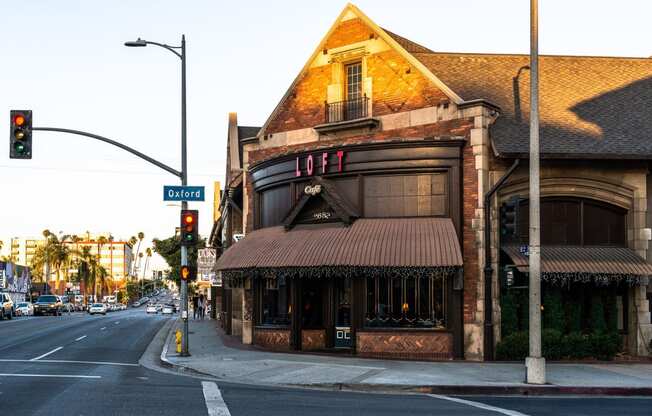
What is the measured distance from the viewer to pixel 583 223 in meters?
22.4

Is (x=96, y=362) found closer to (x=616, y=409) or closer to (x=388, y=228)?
(x=388, y=228)

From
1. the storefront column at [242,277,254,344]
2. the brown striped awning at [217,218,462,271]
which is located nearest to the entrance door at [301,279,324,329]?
the brown striped awning at [217,218,462,271]

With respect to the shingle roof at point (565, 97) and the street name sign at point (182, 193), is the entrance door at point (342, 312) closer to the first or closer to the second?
the street name sign at point (182, 193)

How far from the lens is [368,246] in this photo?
21.5 m

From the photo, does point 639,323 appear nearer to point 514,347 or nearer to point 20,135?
point 514,347

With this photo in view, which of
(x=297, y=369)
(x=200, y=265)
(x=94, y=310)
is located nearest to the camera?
(x=297, y=369)

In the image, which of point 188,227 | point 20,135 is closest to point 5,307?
point 188,227

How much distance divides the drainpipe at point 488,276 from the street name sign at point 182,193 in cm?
811

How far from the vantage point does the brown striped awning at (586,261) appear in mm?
21094

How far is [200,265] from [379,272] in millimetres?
13446

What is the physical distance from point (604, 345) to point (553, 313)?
1.63 metres

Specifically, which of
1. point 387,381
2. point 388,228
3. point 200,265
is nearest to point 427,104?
point 388,228

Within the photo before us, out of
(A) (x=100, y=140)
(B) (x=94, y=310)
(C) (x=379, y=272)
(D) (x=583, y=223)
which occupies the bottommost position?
(B) (x=94, y=310)

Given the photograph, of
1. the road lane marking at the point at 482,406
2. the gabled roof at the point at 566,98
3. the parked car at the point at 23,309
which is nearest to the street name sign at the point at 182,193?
the gabled roof at the point at 566,98
